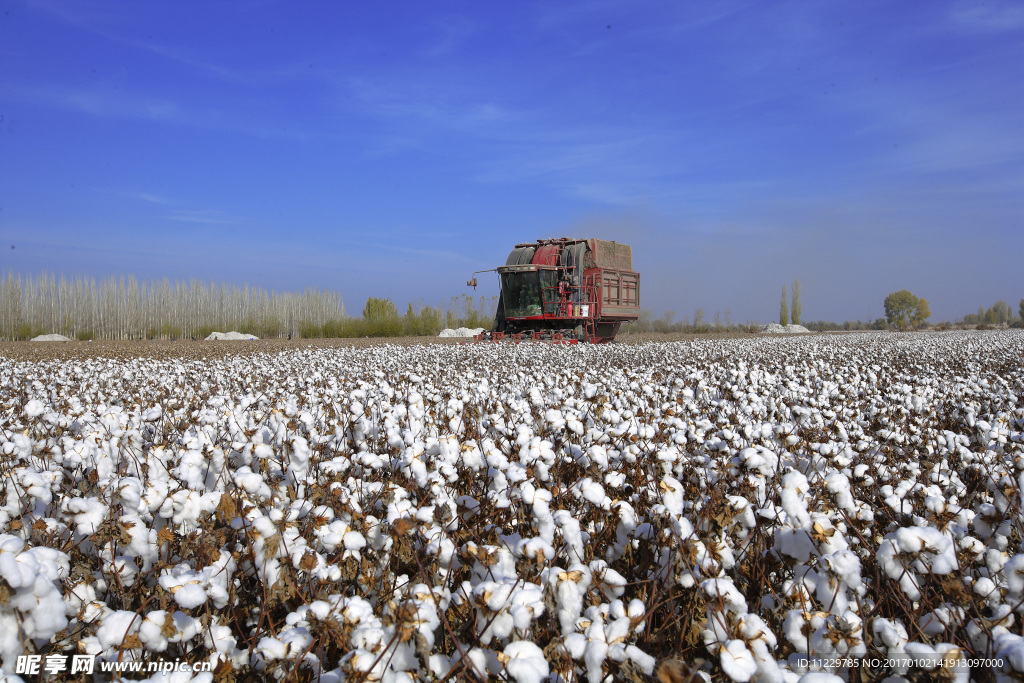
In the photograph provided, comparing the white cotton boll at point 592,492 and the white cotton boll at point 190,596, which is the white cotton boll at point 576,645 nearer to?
the white cotton boll at point 592,492

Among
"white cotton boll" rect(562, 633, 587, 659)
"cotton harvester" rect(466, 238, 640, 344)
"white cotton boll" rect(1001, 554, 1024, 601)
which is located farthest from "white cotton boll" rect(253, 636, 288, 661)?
"cotton harvester" rect(466, 238, 640, 344)

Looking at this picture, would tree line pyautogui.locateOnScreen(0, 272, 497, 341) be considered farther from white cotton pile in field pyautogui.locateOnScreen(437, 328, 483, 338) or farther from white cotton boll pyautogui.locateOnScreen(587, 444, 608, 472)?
white cotton boll pyautogui.locateOnScreen(587, 444, 608, 472)

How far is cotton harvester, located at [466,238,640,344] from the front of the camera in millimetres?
17594

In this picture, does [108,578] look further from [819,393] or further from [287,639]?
[819,393]

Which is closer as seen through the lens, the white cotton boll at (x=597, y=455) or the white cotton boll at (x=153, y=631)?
the white cotton boll at (x=153, y=631)

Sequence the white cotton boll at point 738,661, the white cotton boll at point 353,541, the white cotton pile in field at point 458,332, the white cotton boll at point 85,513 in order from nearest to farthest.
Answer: the white cotton boll at point 738,661 → the white cotton boll at point 353,541 → the white cotton boll at point 85,513 → the white cotton pile in field at point 458,332

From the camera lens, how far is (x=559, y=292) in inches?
695

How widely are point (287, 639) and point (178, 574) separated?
454 mm

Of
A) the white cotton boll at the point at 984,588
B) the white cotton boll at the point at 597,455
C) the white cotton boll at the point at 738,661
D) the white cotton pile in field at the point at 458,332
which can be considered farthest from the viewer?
the white cotton pile in field at the point at 458,332

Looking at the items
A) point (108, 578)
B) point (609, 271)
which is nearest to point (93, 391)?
point (108, 578)

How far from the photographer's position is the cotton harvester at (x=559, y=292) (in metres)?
17.6

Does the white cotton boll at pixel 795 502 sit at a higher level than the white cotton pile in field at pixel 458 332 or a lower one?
lower

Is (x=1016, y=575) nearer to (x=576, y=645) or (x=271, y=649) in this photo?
(x=576, y=645)

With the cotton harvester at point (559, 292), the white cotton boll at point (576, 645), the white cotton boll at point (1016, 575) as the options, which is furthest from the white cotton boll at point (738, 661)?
the cotton harvester at point (559, 292)
